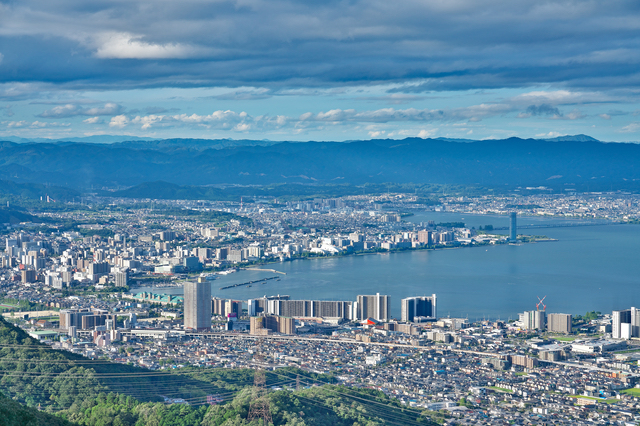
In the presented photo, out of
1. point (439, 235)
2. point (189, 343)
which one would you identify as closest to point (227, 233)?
point (439, 235)

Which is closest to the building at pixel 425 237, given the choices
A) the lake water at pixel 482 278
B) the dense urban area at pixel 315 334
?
the dense urban area at pixel 315 334

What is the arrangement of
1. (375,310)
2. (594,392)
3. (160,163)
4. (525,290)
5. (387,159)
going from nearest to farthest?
(594,392)
(375,310)
(525,290)
(160,163)
(387,159)

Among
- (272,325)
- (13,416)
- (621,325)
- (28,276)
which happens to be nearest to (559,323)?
(621,325)

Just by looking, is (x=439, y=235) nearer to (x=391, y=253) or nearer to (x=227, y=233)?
(x=391, y=253)

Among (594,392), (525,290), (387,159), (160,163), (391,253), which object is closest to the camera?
(594,392)

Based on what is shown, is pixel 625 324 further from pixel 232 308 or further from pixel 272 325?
pixel 232 308

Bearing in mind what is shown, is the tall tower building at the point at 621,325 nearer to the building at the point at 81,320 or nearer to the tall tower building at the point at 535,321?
the tall tower building at the point at 535,321
